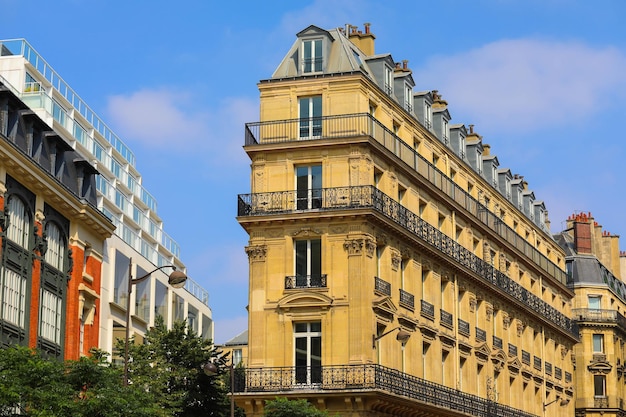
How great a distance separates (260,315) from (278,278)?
145cm

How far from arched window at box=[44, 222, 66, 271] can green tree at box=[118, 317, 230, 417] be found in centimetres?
411

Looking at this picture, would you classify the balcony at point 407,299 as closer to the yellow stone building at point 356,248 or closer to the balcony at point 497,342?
the yellow stone building at point 356,248

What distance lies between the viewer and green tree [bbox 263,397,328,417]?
38.2 meters

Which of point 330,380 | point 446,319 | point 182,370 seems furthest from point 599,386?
point 330,380

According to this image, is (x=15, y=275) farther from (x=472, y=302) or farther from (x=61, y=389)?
(x=472, y=302)

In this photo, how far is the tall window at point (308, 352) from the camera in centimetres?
4169

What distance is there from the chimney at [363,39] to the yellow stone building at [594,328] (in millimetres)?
33040

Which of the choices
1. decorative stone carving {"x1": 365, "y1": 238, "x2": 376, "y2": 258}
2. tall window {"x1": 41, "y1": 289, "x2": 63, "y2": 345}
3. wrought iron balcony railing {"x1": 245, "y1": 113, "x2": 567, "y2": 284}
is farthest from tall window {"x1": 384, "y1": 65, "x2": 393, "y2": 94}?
tall window {"x1": 41, "y1": 289, "x2": 63, "y2": 345}

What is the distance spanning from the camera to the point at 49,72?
221 ft

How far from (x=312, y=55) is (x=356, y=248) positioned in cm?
802

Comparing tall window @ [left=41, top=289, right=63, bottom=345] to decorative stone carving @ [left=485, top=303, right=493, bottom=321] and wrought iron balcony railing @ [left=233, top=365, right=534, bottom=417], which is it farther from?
decorative stone carving @ [left=485, top=303, right=493, bottom=321]

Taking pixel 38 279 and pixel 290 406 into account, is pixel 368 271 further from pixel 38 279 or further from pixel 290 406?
pixel 38 279

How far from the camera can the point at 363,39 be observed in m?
50.6

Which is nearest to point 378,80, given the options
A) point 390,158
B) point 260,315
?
point 390,158
